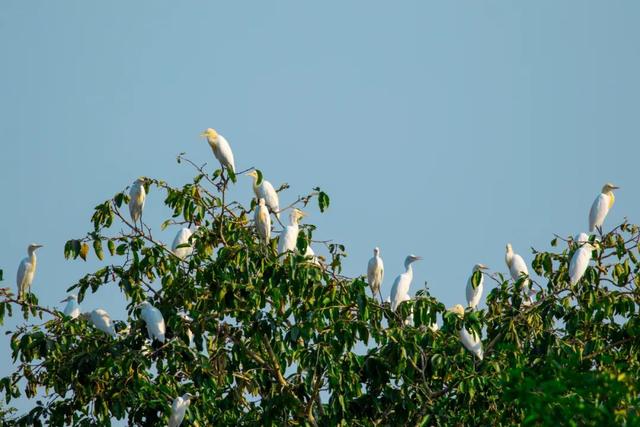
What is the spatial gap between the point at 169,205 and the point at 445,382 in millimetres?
2310

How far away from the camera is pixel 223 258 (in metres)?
9.11

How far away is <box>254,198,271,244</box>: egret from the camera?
1004 cm

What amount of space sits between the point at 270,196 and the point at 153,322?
99.6 inches

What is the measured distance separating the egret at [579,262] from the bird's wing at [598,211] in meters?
3.58

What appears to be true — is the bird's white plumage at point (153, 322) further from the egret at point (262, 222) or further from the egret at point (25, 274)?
the egret at point (25, 274)

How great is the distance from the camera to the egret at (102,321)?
10.2 meters

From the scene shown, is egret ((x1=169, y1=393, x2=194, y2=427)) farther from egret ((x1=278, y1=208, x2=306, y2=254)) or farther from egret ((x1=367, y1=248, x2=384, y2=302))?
egret ((x1=367, y1=248, x2=384, y2=302))

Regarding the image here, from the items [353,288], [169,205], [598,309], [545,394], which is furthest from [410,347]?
[545,394]

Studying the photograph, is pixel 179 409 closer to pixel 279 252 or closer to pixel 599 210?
pixel 279 252

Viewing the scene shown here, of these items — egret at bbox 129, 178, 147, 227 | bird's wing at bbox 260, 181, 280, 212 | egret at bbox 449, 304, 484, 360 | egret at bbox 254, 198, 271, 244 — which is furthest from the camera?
bird's wing at bbox 260, 181, 280, 212

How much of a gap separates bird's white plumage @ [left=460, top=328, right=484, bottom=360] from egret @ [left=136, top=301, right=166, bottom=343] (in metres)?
2.05

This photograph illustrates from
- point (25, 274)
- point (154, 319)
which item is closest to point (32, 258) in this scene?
point (25, 274)

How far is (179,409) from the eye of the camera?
344 inches

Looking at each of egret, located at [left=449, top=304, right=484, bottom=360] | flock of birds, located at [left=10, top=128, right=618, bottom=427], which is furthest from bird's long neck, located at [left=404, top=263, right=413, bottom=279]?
egret, located at [left=449, top=304, right=484, bottom=360]
